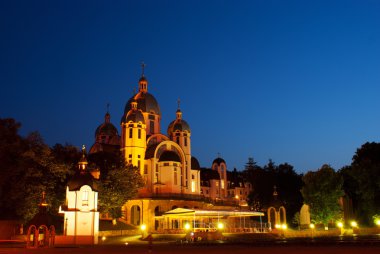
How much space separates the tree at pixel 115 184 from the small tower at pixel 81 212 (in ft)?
42.4

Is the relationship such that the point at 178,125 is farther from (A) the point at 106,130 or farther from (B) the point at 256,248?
(B) the point at 256,248

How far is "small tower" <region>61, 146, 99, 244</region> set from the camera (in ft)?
118

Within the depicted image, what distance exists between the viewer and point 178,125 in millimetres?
75125

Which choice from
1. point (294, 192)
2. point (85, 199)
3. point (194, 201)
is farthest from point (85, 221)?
point (294, 192)

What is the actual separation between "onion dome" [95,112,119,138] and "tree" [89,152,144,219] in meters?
19.8

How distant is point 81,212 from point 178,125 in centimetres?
3960

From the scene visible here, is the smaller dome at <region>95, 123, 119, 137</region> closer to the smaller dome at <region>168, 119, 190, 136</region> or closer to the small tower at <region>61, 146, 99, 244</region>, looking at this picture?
the smaller dome at <region>168, 119, 190, 136</region>

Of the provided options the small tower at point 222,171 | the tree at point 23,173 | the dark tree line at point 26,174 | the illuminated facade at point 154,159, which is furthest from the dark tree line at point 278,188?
the tree at point 23,173

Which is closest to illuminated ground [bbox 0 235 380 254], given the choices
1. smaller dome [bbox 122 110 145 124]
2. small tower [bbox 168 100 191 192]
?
smaller dome [bbox 122 110 145 124]

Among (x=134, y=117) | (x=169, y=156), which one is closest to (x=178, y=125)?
(x=169, y=156)

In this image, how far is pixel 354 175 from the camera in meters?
48.7

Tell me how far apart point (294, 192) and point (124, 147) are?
82.0 feet

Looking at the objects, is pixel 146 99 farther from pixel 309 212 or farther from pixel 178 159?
pixel 309 212

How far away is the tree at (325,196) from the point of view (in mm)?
51438
